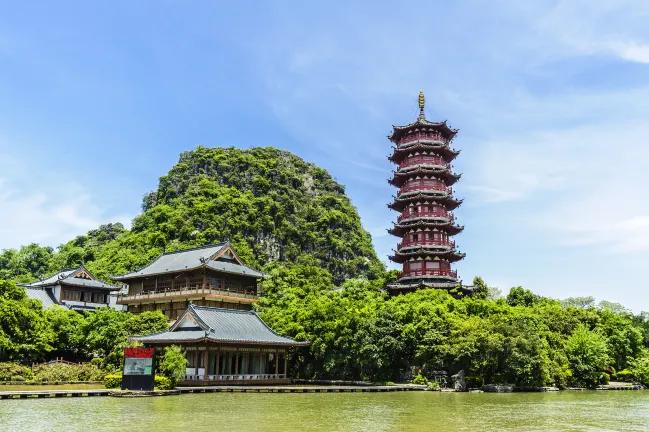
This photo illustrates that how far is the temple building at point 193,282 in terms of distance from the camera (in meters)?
47.6

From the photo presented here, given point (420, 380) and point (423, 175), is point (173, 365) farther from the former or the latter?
point (423, 175)

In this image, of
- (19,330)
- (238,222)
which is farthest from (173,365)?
(238,222)

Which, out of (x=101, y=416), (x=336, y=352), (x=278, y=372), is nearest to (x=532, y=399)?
(x=336, y=352)

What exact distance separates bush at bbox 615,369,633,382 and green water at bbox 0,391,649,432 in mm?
16925

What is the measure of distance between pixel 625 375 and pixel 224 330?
103ft

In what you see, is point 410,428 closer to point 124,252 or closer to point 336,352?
point 336,352

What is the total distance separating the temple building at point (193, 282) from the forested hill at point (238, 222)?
16717 millimetres

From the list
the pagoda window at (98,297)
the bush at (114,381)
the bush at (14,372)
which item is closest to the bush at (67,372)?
the bush at (14,372)

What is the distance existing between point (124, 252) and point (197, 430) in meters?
60.6

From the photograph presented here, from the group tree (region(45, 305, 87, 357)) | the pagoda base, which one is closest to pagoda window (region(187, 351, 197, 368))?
tree (region(45, 305, 87, 357))

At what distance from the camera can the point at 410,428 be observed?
17.7m

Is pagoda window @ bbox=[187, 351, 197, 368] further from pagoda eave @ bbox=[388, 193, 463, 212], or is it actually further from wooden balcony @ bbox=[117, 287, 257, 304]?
pagoda eave @ bbox=[388, 193, 463, 212]

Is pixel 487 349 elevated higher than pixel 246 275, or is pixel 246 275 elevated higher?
pixel 246 275

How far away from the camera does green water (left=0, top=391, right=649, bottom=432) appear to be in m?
17.8
